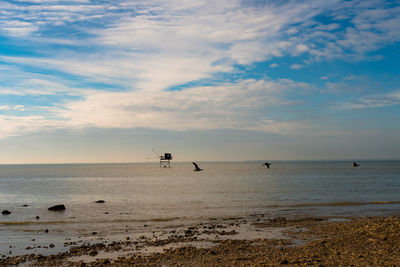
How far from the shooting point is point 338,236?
20.8 m

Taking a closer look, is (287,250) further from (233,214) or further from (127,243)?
(233,214)

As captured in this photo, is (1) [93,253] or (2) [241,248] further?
(2) [241,248]

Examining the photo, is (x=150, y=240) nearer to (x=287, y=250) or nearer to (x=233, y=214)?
(x=287, y=250)

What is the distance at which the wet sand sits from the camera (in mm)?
15398

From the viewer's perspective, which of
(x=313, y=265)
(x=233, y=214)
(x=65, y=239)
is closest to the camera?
(x=313, y=265)

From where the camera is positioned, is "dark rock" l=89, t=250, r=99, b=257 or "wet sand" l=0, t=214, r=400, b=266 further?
"dark rock" l=89, t=250, r=99, b=257

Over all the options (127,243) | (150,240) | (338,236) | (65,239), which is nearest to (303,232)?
(338,236)

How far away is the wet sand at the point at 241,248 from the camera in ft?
50.5

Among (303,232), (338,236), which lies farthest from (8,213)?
(338,236)

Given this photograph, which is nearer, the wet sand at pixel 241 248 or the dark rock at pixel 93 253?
the wet sand at pixel 241 248

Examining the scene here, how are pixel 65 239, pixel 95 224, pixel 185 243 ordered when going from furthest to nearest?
pixel 95 224, pixel 65 239, pixel 185 243

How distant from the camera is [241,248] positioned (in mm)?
18000

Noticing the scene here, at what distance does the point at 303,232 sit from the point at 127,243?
38.6 ft

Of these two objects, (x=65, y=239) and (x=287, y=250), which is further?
(x=65, y=239)
